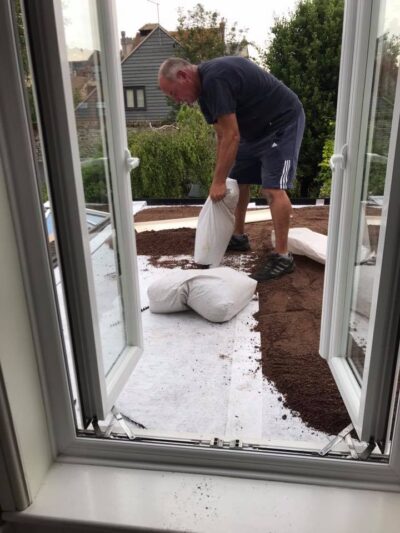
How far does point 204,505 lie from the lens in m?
1.04

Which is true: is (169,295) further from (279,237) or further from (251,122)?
(251,122)

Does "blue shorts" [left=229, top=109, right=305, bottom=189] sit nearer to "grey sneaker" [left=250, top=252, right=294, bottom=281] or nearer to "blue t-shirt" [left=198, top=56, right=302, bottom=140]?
"blue t-shirt" [left=198, top=56, right=302, bottom=140]

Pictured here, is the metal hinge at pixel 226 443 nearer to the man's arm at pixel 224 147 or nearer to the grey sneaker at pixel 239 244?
the man's arm at pixel 224 147

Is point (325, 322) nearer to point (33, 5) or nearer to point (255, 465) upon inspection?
point (255, 465)

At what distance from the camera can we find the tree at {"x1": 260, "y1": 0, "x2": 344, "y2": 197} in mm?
5891

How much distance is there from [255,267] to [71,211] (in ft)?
7.07

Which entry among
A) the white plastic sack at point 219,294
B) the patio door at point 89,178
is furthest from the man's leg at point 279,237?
the patio door at point 89,178

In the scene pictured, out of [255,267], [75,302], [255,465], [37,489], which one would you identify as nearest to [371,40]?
[75,302]

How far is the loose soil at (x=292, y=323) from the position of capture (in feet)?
5.34

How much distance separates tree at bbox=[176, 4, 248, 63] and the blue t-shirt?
4858mm

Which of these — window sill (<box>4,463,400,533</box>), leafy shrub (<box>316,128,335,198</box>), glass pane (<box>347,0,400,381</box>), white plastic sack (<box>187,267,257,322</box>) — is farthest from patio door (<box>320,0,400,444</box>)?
leafy shrub (<box>316,128,335,198</box>)

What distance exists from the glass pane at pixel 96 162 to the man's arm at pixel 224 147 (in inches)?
51.6

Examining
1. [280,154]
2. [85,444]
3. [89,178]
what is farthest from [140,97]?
[85,444]

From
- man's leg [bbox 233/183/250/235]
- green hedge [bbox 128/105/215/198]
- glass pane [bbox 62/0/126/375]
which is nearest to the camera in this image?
glass pane [bbox 62/0/126/375]
